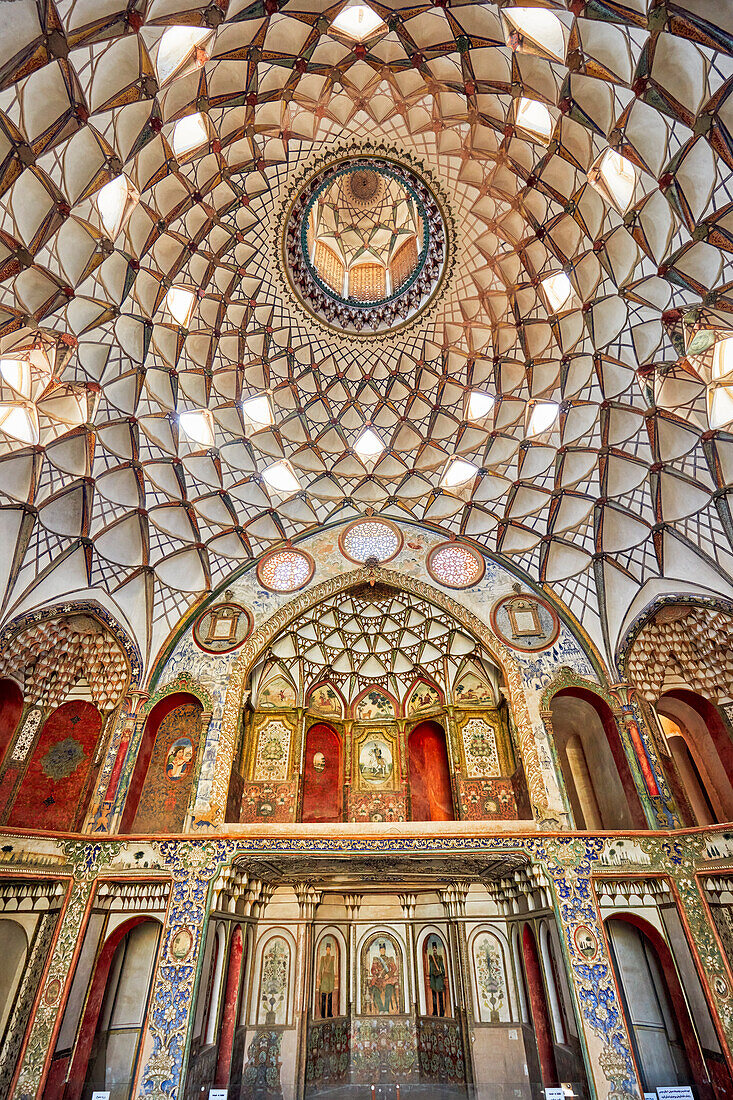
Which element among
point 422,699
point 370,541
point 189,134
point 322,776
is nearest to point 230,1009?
point 322,776

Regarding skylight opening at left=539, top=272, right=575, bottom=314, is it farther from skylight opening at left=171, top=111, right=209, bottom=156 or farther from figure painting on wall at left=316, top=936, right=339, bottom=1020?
figure painting on wall at left=316, top=936, right=339, bottom=1020

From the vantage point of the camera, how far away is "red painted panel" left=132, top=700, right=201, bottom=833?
13438 mm

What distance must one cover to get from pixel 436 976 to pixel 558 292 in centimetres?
1742

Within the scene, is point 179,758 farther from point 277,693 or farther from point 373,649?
point 373,649

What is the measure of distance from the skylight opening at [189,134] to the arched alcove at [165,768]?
40.6 feet

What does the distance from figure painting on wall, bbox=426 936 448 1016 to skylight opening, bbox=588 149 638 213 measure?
57.9 feet

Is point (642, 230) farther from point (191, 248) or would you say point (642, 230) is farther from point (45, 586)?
point (45, 586)

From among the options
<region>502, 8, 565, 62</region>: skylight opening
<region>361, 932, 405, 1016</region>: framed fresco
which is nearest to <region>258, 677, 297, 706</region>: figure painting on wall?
<region>361, 932, 405, 1016</region>: framed fresco

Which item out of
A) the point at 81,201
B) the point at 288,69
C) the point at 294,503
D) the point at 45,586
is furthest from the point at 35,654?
the point at 288,69

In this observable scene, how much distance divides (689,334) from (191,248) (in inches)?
425

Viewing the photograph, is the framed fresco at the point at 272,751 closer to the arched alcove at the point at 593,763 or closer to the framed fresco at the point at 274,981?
the framed fresco at the point at 274,981

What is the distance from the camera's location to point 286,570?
16.8 m

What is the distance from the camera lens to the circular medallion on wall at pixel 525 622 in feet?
49.5

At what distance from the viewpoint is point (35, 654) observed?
1367 centimetres
